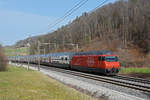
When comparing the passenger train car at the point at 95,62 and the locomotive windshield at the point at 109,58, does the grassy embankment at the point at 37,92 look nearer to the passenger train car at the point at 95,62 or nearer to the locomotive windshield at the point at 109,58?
the passenger train car at the point at 95,62

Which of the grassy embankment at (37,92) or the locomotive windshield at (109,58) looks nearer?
the grassy embankment at (37,92)

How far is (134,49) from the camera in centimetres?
6550

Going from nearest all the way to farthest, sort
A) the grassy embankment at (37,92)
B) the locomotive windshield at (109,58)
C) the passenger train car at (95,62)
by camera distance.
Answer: the grassy embankment at (37,92), the passenger train car at (95,62), the locomotive windshield at (109,58)

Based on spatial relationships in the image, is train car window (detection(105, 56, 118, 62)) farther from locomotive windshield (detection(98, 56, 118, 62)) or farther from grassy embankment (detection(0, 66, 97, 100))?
grassy embankment (detection(0, 66, 97, 100))

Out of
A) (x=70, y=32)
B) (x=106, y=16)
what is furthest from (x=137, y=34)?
(x=70, y=32)

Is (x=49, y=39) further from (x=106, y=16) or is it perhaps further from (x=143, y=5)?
(x=143, y=5)

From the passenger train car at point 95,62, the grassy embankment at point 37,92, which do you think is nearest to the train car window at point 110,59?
the passenger train car at point 95,62

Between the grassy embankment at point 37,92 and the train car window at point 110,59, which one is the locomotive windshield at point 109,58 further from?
the grassy embankment at point 37,92

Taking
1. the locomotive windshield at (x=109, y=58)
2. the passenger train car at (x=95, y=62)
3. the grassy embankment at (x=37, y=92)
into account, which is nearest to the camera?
the grassy embankment at (x=37, y=92)

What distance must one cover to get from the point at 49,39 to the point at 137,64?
42.0 metres

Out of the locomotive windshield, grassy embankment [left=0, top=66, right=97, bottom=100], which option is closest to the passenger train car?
the locomotive windshield

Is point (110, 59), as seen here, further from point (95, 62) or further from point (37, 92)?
point (37, 92)

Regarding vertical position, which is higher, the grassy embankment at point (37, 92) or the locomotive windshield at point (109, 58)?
the locomotive windshield at point (109, 58)

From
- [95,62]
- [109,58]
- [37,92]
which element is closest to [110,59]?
[109,58]
